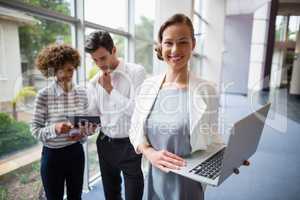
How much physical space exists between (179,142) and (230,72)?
9.88 metres

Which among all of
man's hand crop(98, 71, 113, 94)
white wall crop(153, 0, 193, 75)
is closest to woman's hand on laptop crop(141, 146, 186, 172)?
man's hand crop(98, 71, 113, 94)

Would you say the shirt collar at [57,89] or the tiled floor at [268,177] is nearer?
the shirt collar at [57,89]

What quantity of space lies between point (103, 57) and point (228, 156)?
916 mm

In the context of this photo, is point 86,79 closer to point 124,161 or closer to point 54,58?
point 54,58

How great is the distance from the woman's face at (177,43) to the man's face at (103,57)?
491 millimetres

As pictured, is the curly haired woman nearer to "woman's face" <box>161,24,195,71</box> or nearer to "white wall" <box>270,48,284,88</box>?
"woman's face" <box>161,24,195,71</box>

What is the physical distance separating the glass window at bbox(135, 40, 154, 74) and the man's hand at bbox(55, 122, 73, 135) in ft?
6.65

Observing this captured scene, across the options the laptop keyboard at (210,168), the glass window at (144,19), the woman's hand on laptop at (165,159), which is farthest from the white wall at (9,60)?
the glass window at (144,19)

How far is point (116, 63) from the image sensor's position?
4.84 feet

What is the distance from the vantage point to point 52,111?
53.6 inches

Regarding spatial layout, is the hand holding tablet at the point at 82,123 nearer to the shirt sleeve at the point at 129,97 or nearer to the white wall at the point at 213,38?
the shirt sleeve at the point at 129,97

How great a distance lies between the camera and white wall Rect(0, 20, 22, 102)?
1.65m

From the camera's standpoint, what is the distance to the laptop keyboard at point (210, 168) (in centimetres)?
80

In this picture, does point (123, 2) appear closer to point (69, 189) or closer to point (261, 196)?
point (69, 189)
